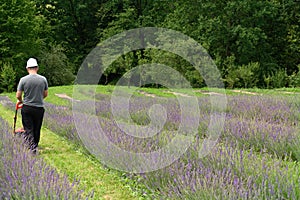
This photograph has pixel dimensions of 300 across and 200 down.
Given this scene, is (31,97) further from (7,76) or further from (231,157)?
(7,76)

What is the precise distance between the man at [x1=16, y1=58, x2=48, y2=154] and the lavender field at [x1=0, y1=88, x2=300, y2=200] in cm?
90

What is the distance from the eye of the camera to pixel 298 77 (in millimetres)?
19625

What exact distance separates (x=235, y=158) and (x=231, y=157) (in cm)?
17

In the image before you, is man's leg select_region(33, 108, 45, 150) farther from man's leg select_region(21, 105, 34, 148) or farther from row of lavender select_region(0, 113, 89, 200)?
row of lavender select_region(0, 113, 89, 200)

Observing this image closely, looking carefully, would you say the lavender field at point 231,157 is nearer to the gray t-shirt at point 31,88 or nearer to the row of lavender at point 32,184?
the row of lavender at point 32,184

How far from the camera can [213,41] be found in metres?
24.6

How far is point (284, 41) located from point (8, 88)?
21065mm

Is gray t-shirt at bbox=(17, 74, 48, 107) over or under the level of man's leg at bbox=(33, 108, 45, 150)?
over

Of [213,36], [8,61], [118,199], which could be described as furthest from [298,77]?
[8,61]

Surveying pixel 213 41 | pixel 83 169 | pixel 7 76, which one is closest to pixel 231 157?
pixel 83 169

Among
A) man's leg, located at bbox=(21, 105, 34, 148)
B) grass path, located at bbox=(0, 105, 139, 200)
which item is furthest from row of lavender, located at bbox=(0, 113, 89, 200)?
man's leg, located at bbox=(21, 105, 34, 148)

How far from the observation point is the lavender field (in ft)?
8.72

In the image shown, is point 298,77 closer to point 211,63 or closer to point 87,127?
point 211,63

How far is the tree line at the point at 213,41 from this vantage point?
21.6 meters
